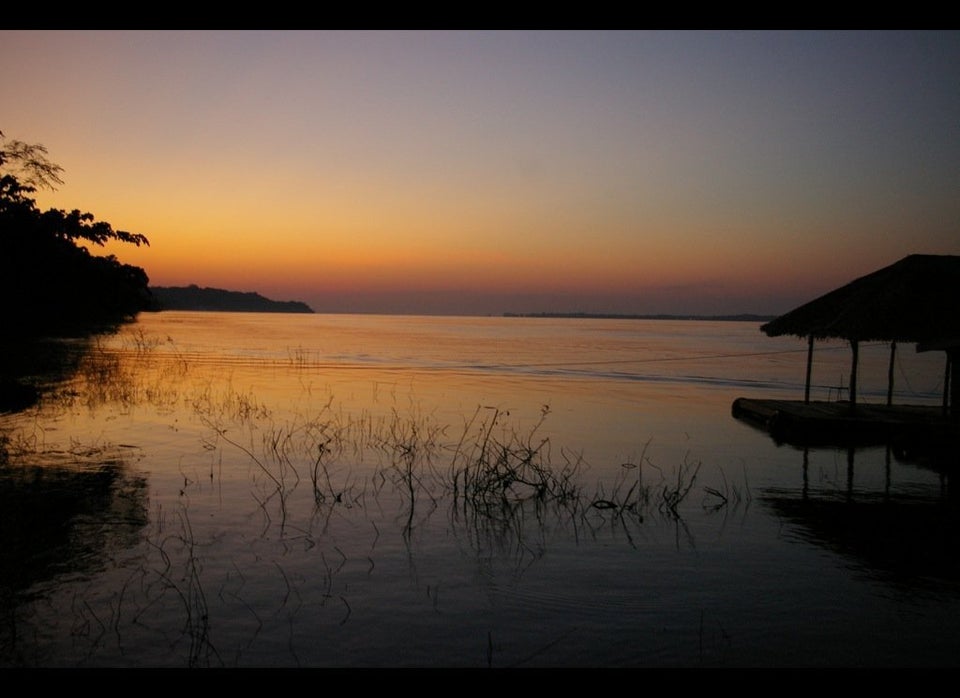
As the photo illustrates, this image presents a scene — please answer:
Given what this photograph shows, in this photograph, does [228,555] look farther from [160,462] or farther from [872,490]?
[872,490]

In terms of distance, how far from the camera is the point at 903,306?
20359 millimetres

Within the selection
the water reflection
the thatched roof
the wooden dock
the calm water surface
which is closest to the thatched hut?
the thatched roof

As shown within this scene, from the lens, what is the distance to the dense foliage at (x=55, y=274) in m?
17.9

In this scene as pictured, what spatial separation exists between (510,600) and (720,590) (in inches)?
93.7

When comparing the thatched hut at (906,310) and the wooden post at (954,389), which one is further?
the thatched hut at (906,310)

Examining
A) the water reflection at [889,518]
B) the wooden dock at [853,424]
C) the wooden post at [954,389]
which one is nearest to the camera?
the water reflection at [889,518]

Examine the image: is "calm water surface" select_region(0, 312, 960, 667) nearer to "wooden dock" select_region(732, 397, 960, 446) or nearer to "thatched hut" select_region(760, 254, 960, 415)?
"wooden dock" select_region(732, 397, 960, 446)

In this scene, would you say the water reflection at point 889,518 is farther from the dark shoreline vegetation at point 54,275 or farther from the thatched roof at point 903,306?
the dark shoreline vegetation at point 54,275

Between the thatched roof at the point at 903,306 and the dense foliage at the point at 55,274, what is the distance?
1891 cm

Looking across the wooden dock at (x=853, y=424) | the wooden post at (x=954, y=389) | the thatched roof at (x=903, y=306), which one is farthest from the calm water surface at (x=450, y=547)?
the thatched roof at (x=903, y=306)

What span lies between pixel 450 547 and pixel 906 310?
16.4m

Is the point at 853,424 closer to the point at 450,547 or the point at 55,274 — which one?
the point at 450,547

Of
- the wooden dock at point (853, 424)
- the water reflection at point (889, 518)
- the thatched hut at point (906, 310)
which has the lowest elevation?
the water reflection at point (889, 518)
